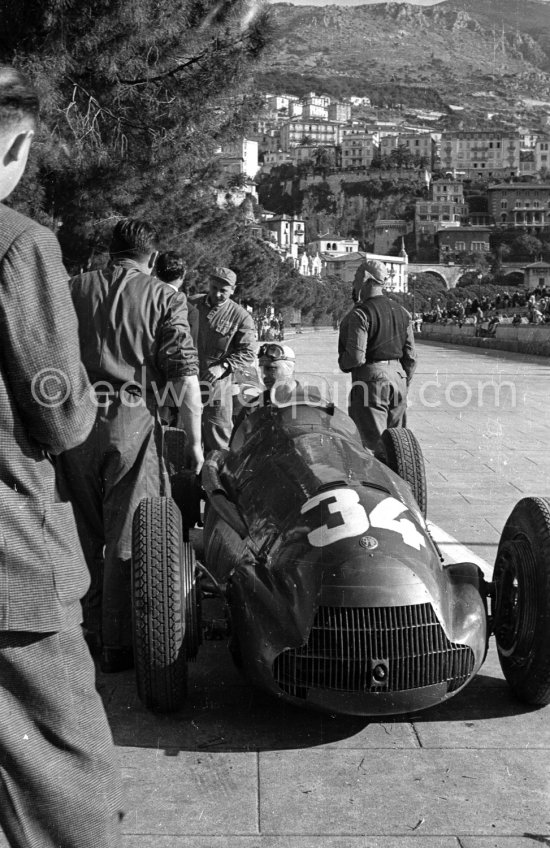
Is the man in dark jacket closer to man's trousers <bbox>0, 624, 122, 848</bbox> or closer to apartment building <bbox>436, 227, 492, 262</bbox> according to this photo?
man's trousers <bbox>0, 624, 122, 848</bbox>

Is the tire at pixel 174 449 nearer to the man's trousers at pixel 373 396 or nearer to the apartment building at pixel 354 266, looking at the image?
the man's trousers at pixel 373 396

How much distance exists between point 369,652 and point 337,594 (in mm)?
221

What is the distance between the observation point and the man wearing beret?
802cm

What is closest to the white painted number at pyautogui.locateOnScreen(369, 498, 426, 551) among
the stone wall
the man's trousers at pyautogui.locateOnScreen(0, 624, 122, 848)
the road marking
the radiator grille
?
the radiator grille

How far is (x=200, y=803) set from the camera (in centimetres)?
330

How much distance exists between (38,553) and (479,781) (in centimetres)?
195

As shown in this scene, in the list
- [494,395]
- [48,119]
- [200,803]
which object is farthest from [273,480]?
[494,395]

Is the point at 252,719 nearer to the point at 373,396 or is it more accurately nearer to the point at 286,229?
the point at 373,396

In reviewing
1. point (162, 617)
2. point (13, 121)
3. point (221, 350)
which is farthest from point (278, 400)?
point (221, 350)

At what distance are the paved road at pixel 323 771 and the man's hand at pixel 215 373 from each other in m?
3.17

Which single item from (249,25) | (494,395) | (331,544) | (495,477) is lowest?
(494,395)

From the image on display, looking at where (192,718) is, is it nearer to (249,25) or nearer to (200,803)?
(200,803)

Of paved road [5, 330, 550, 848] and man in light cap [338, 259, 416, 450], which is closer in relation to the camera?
paved road [5, 330, 550, 848]

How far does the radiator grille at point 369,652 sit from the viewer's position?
3590 mm
